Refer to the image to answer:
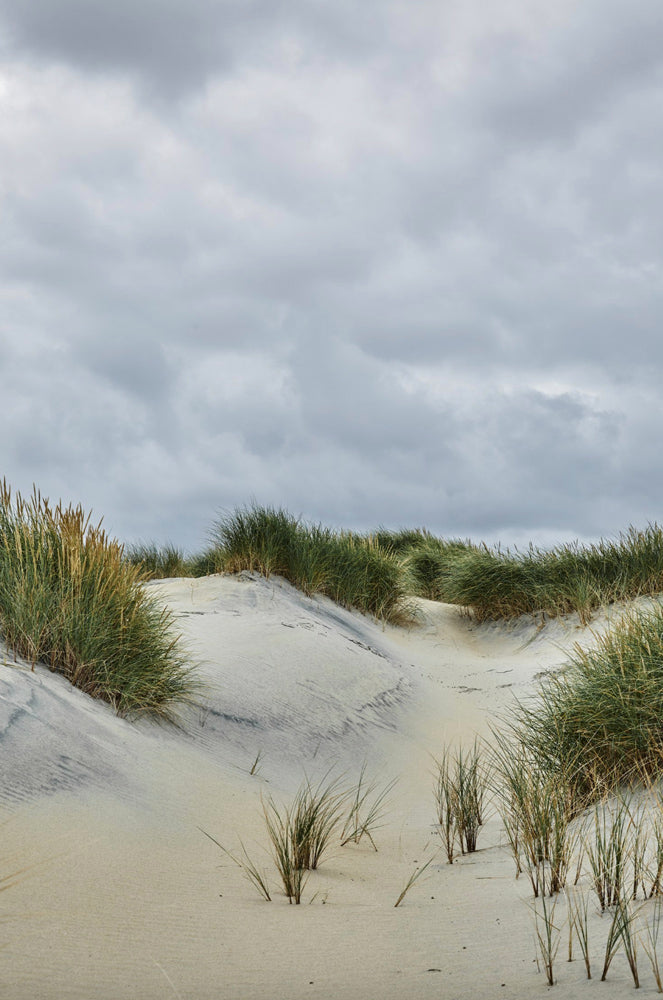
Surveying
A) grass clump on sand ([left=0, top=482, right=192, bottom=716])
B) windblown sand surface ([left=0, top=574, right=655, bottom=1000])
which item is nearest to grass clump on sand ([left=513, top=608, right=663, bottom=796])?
windblown sand surface ([left=0, top=574, right=655, bottom=1000])

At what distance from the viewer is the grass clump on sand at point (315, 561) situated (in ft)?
30.7

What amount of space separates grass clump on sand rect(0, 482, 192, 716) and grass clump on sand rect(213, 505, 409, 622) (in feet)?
11.1

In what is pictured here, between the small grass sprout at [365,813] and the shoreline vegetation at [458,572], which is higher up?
the shoreline vegetation at [458,572]

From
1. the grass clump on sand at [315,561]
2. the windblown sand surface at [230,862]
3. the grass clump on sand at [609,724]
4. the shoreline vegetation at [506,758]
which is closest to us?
the windblown sand surface at [230,862]

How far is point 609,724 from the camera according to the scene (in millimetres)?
4234

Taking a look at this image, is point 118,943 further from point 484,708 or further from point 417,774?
point 484,708

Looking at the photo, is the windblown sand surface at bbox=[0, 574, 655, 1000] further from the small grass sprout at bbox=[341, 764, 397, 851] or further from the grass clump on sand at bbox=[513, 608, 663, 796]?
the grass clump on sand at bbox=[513, 608, 663, 796]

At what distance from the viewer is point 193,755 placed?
189 inches

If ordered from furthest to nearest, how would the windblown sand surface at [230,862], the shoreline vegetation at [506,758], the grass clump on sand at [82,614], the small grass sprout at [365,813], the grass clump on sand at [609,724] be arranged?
the grass clump on sand at [82,614], the grass clump on sand at [609,724], the small grass sprout at [365,813], the shoreline vegetation at [506,758], the windblown sand surface at [230,862]

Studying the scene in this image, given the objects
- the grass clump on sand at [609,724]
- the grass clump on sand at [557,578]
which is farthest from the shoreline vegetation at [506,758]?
the grass clump on sand at [557,578]

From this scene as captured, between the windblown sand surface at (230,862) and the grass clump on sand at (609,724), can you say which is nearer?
the windblown sand surface at (230,862)

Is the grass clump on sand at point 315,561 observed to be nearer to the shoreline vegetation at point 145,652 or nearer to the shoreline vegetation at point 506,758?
the shoreline vegetation at point 145,652

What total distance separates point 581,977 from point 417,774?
3.84 m

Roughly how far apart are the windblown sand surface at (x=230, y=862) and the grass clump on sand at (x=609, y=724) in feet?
1.78
